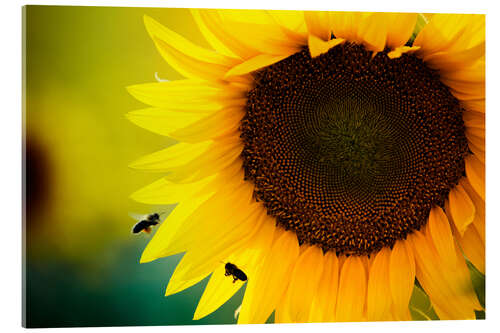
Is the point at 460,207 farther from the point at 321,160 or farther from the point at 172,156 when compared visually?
the point at 172,156

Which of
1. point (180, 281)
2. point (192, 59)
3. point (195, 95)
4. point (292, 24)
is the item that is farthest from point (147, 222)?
point (292, 24)

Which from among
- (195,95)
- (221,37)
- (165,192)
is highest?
(221,37)

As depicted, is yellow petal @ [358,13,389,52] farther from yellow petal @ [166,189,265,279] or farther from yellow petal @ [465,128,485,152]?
yellow petal @ [166,189,265,279]

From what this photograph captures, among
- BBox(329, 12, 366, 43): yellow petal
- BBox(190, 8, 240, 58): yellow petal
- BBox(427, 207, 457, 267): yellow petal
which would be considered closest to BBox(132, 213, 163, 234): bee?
BBox(190, 8, 240, 58): yellow petal

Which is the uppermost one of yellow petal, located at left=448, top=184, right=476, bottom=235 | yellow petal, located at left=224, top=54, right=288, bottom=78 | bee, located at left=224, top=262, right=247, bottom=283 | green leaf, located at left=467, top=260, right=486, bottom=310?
yellow petal, located at left=224, top=54, right=288, bottom=78

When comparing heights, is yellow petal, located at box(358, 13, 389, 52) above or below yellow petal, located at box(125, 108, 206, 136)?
above

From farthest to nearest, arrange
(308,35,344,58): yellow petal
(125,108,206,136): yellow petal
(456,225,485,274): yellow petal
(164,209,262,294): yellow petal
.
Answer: (456,225,485,274): yellow petal, (164,209,262,294): yellow petal, (125,108,206,136): yellow petal, (308,35,344,58): yellow petal
